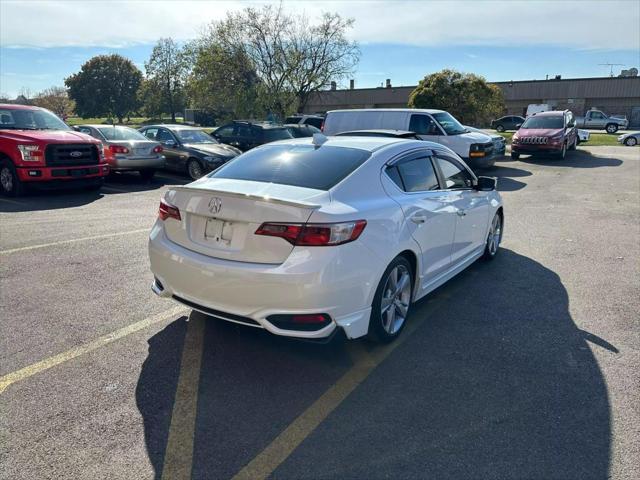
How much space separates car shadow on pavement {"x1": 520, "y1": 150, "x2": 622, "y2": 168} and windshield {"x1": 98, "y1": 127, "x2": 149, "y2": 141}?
14635mm

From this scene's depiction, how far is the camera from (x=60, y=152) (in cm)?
1041

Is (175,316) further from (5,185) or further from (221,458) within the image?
(5,185)

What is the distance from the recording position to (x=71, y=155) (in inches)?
416

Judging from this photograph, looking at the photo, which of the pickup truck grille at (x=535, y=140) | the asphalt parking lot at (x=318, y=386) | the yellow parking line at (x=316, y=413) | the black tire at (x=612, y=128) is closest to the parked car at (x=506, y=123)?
the black tire at (x=612, y=128)

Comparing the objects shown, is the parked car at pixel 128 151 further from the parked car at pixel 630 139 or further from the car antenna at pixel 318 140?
the parked car at pixel 630 139

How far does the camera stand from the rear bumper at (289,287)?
3170 millimetres

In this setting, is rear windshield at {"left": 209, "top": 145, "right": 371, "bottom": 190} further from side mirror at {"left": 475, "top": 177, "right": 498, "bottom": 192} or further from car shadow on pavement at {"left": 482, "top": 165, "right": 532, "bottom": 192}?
car shadow on pavement at {"left": 482, "top": 165, "right": 532, "bottom": 192}

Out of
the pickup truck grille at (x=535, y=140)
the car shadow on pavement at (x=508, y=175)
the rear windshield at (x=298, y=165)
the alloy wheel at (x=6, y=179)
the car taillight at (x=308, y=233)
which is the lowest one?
the car shadow on pavement at (x=508, y=175)

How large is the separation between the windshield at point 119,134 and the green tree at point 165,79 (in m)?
36.2

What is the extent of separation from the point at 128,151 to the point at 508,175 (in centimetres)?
1159

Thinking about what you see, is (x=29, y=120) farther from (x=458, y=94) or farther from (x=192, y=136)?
(x=458, y=94)

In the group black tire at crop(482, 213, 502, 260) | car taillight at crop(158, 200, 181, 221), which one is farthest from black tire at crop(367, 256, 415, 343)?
black tire at crop(482, 213, 502, 260)

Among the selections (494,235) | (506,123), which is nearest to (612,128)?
(506,123)

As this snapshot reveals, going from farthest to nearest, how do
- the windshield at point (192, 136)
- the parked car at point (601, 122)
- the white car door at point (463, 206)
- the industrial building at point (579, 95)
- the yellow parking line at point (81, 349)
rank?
1. the industrial building at point (579, 95)
2. the parked car at point (601, 122)
3. the windshield at point (192, 136)
4. the white car door at point (463, 206)
5. the yellow parking line at point (81, 349)
